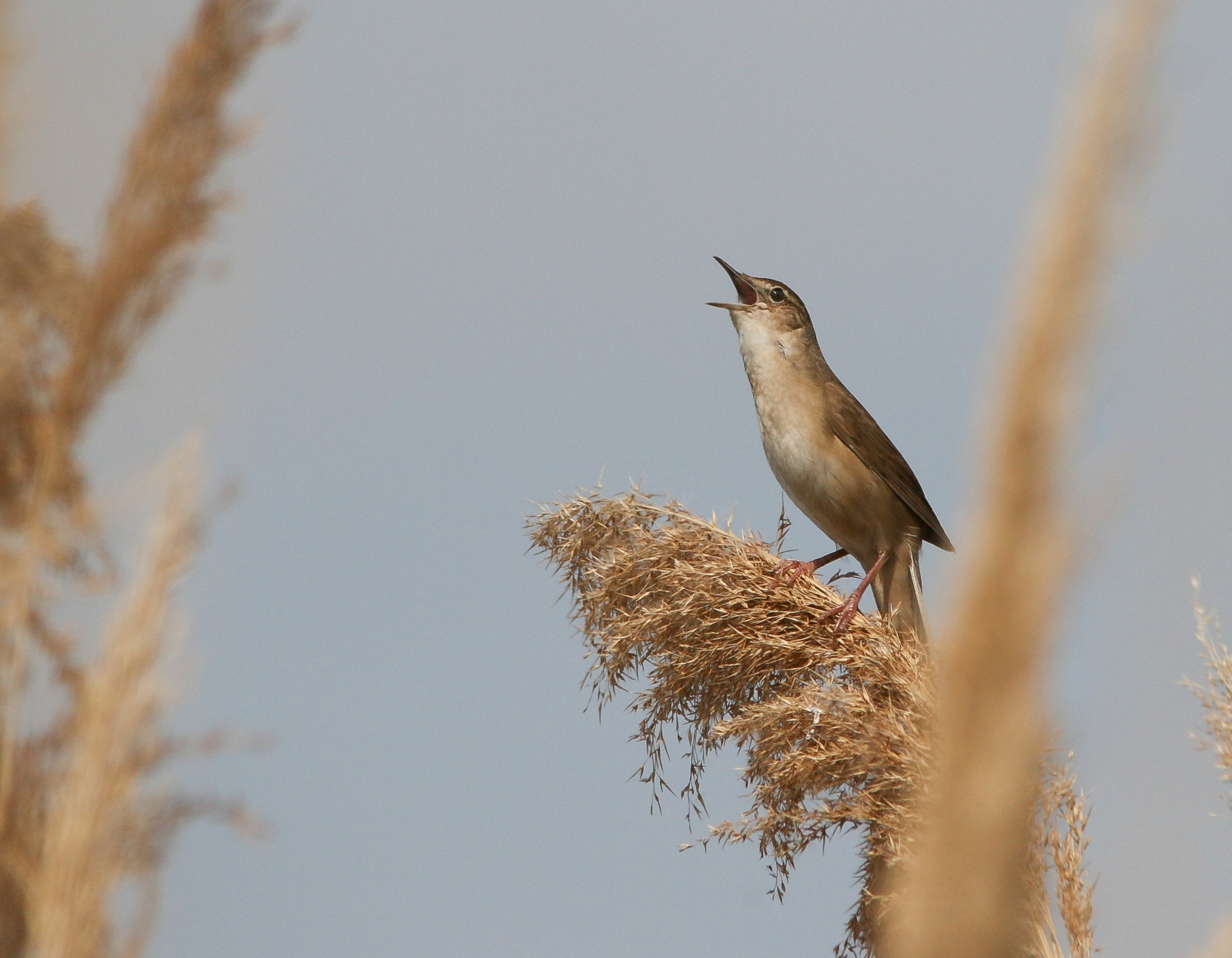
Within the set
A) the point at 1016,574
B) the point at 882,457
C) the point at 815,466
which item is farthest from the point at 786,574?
the point at 1016,574

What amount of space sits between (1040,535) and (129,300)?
112cm

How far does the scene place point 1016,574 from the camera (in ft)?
2.45

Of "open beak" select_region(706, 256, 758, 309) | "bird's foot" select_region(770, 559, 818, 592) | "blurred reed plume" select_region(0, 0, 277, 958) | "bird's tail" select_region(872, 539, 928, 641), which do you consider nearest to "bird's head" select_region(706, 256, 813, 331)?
"open beak" select_region(706, 256, 758, 309)

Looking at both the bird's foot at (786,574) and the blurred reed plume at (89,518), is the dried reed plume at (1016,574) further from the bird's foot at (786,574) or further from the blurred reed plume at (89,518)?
A: the bird's foot at (786,574)

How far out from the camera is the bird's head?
20.8 feet

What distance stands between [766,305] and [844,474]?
114cm

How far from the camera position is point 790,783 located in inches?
113

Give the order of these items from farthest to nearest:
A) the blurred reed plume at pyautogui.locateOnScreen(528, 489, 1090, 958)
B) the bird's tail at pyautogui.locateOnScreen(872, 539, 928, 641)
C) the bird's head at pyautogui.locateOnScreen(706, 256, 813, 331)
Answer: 1. the bird's head at pyautogui.locateOnScreen(706, 256, 813, 331)
2. the bird's tail at pyautogui.locateOnScreen(872, 539, 928, 641)
3. the blurred reed plume at pyautogui.locateOnScreen(528, 489, 1090, 958)

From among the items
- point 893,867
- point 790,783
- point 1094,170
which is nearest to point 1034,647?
point 1094,170

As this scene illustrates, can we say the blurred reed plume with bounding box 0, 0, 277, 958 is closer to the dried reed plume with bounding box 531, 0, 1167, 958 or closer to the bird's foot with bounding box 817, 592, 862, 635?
the dried reed plume with bounding box 531, 0, 1167, 958

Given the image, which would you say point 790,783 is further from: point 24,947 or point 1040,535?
point 1040,535

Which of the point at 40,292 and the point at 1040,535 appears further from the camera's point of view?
the point at 40,292

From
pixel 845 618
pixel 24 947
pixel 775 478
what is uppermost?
pixel 775 478

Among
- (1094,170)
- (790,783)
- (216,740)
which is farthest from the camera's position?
(790,783)
